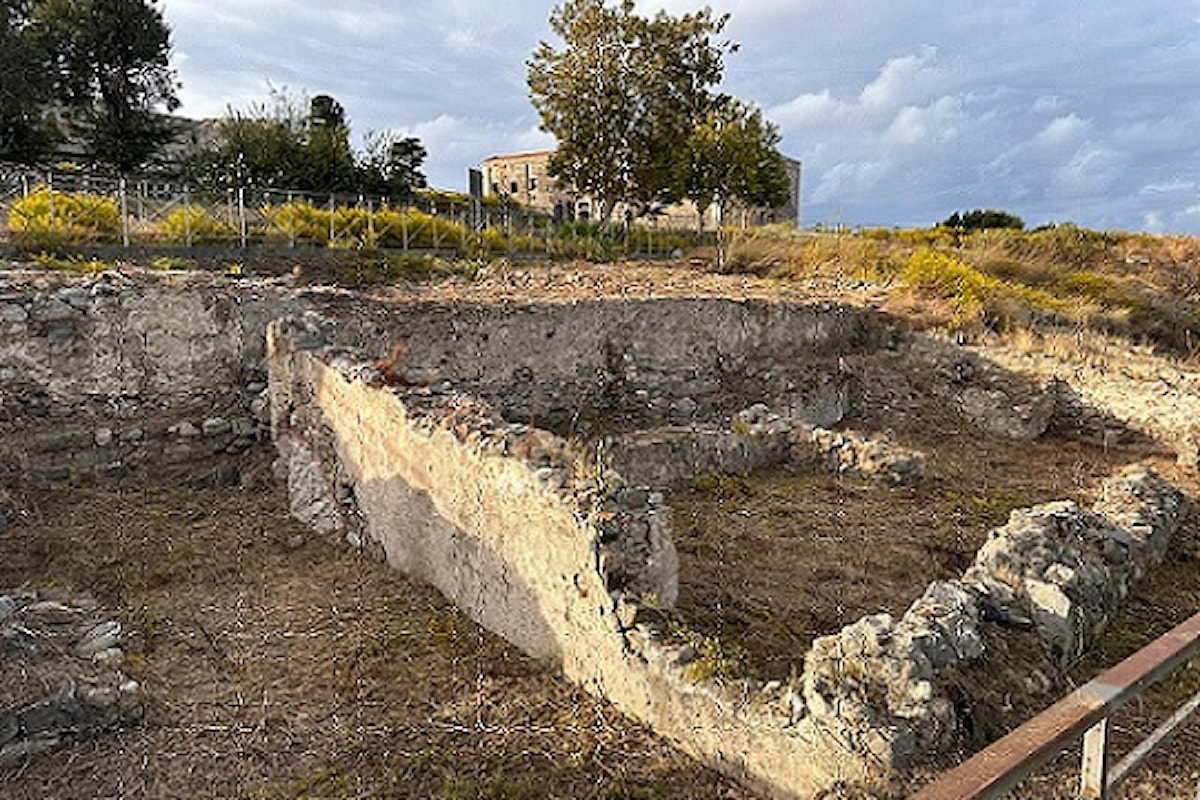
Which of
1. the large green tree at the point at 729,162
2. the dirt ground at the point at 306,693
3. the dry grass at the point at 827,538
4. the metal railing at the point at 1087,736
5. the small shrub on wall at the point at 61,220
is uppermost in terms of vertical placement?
the large green tree at the point at 729,162

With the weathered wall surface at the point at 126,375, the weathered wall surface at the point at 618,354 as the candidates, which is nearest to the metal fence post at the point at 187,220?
the weathered wall surface at the point at 126,375

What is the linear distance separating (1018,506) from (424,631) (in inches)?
245

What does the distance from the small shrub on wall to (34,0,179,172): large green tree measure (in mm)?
18067

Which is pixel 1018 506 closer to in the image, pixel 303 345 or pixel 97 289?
pixel 303 345

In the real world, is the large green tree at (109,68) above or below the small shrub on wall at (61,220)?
above

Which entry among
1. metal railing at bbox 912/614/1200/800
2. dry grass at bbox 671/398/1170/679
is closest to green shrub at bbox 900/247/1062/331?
dry grass at bbox 671/398/1170/679

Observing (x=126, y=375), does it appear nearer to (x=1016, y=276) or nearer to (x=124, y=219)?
(x=124, y=219)

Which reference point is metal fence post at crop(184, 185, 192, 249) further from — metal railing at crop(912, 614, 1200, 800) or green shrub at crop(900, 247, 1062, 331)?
metal railing at crop(912, 614, 1200, 800)

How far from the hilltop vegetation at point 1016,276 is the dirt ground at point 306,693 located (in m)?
10.8

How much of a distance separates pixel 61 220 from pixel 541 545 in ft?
34.7

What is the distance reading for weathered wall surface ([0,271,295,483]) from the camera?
348 inches

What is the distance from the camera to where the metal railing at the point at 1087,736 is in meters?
1.77

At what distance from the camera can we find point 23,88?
28.2 metres

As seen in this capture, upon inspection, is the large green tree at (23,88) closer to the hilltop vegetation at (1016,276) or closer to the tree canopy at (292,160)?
the tree canopy at (292,160)
